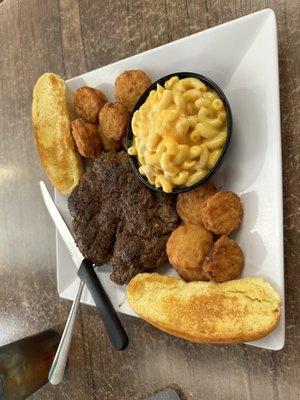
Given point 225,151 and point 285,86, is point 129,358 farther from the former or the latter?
point 285,86

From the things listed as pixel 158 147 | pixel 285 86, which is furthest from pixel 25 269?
pixel 285 86

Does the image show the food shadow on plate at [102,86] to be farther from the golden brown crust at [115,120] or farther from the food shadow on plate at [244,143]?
the food shadow on plate at [244,143]

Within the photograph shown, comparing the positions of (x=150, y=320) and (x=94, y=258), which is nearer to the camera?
(x=150, y=320)

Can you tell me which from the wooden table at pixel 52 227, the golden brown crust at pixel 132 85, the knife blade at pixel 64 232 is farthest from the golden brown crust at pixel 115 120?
the knife blade at pixel 64 232

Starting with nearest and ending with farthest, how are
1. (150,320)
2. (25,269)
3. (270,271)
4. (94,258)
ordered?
(270,271), (150,320), (94,258), (25,269)

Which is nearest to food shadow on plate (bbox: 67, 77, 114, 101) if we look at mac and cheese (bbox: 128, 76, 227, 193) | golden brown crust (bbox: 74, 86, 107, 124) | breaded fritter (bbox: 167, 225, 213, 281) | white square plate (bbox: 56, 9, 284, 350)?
golden brown crust (bbox: 74, 86, 107, 124)

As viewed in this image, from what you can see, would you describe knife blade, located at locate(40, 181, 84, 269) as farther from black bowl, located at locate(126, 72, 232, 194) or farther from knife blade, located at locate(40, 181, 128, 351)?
black bowl, located at locate(126, 72, 232, 194)

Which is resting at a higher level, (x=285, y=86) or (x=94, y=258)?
(x=285, y=86)
